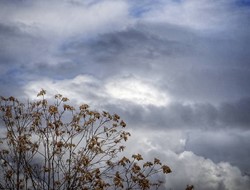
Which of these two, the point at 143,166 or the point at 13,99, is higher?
the point at 13,99

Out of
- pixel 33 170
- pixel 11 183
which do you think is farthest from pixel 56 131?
pixel 11 183

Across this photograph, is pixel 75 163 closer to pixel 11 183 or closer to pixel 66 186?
pixel 66 186

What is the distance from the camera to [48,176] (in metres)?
14.7

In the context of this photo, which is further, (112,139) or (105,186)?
(112,139)

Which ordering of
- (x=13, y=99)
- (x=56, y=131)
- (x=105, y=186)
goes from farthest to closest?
(x=13, y=99) → (x=56, y=131) → (x=105, y=186)

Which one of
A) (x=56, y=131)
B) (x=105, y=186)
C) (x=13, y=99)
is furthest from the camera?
(x=13, y=99)

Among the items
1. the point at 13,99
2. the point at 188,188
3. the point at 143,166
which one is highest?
the point at 13,99

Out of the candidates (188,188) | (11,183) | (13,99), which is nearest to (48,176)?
(11,183)

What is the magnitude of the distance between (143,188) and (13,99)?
724 centimetres

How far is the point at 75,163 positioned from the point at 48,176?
3.99 feet

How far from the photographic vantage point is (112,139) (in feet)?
52.4

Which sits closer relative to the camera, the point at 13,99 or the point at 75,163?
the point at 75,163

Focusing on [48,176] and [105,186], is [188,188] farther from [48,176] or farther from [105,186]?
[48,176]

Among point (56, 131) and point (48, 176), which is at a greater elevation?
point (56, 131)
